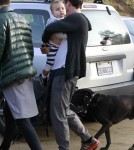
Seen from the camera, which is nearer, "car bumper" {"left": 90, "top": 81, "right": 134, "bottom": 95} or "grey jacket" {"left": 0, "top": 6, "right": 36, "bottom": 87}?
"grey jacket" {"left": 0, "top": 6, "right": 36, "bottom": 87}

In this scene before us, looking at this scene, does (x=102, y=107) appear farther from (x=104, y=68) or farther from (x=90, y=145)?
(x=104, y=68)

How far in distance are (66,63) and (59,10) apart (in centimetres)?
97

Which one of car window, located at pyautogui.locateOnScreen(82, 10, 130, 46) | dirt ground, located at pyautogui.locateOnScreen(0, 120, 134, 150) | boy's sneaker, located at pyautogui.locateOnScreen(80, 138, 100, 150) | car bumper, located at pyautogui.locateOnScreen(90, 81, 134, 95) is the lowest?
dirt ground, located at pyautogui.locateOnScreen(0, 120, 134, 150)

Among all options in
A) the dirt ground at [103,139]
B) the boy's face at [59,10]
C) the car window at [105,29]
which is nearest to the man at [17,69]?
the boy's face at [59,10]

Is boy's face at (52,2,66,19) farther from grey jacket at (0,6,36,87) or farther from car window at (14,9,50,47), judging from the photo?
grey jacket at (0,6,36,87)

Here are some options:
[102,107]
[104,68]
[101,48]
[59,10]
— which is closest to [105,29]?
[101,48]

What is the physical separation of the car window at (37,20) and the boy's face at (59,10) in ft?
1.79

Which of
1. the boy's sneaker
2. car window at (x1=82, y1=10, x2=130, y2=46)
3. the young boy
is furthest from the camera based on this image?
car window at (x1=82, y1=10, x2=130, y2=46)

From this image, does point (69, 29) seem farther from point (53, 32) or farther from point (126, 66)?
point (126, 66)

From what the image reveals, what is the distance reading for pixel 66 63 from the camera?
5.01 meters

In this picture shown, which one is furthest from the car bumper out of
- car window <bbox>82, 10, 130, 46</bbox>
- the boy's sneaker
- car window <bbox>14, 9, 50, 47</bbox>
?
car window <bbox>14, 9, 50, 47</bbox>

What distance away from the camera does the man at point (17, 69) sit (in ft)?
A: 16.0

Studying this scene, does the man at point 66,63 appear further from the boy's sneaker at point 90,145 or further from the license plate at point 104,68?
the license plate at point 104,68

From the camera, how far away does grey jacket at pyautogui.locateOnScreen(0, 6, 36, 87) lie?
486 centimetres
